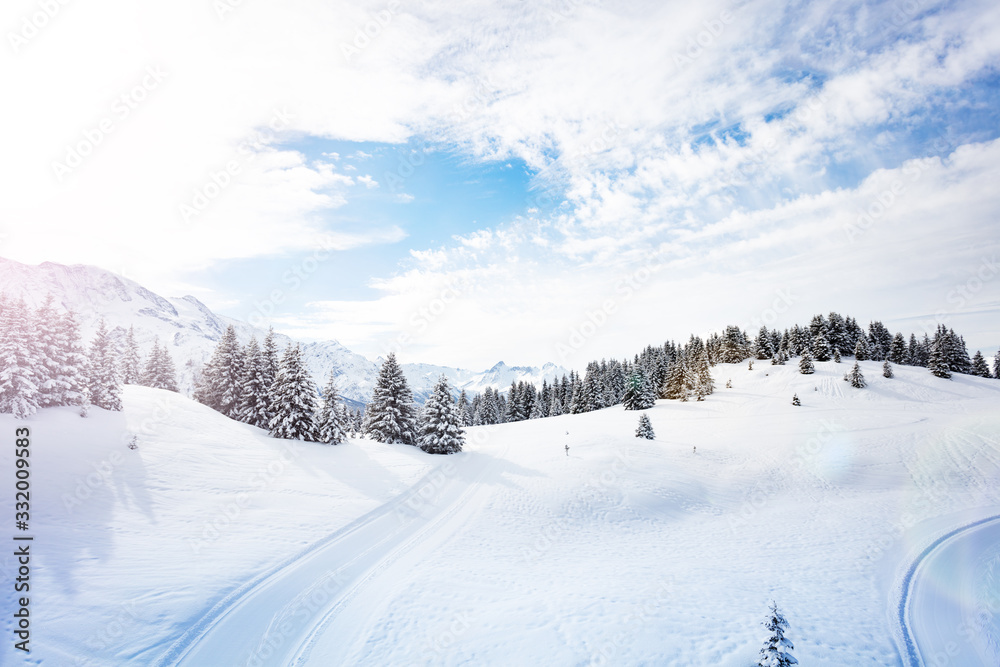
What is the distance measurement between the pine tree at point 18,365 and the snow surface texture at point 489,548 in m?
1.38

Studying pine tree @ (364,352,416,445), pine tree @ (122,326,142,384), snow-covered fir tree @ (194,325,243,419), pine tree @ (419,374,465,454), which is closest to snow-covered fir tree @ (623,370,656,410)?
pine tree @ (419,374,465,454)

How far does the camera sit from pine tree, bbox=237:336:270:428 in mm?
36406

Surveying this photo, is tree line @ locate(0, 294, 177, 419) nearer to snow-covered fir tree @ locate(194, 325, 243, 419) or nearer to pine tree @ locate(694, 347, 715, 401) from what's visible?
snow-covered fir tree @ locate(194, 325, 243, 419)

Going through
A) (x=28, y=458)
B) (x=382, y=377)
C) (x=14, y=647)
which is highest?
(x=382, y=377)

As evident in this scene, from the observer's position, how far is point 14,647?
8164 millimetres

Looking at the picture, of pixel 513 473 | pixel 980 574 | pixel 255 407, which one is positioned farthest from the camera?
pixel 255 407

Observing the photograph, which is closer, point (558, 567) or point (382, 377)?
point (558, 567)

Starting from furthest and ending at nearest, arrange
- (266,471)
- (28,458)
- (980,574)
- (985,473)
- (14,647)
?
1. (985,473)
2. (266,471)
3. (28,458)
4. (980,574)
5. (14,647)

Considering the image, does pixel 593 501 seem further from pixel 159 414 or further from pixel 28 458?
pixel 159 414

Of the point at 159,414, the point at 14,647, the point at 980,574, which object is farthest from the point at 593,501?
the point at 159,414

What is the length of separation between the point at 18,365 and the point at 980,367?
382 ft

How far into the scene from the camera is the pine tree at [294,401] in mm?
33062

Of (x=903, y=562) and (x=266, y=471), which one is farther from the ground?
(x=266, y=471)

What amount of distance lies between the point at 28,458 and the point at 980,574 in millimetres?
39155
